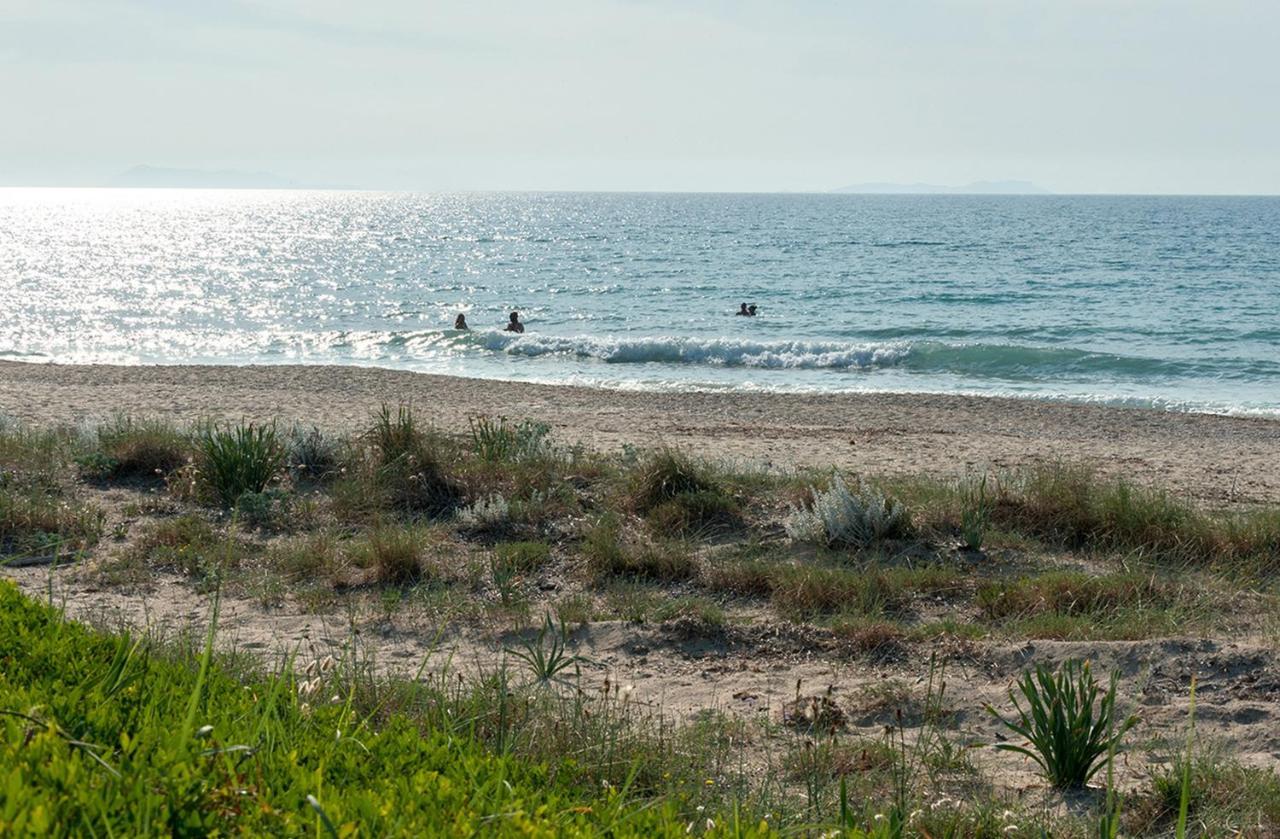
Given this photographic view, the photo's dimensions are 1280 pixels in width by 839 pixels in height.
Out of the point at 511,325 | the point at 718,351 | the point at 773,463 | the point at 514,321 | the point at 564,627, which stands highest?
the point at 564,627

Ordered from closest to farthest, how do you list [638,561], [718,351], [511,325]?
1. [638,561]
2. [718,351]
3. [511,325]

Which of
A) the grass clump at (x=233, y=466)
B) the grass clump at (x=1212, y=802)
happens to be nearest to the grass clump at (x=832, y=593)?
the grass clump at (x=1212, y=802)

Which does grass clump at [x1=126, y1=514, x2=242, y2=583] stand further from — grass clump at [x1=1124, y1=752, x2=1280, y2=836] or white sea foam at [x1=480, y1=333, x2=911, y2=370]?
white sea foam at [x1=480, y1=333, x2=911, y2=370]

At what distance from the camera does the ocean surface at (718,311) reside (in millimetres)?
25562

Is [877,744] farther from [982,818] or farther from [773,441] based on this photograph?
[773,441]

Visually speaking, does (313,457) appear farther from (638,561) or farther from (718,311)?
(718,311)

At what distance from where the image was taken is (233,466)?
8461 mm

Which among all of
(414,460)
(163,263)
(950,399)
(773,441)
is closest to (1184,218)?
(163,263)

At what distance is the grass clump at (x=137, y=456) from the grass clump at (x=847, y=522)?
199 inches

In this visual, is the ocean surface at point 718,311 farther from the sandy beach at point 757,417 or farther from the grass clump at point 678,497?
the grass clump at point 678,497

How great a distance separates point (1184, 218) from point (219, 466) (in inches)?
4579

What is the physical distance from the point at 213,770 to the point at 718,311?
115 feet

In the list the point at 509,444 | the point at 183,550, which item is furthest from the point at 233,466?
the point at 509,444

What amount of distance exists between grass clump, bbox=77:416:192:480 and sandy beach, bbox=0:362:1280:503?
3835 millimetres
